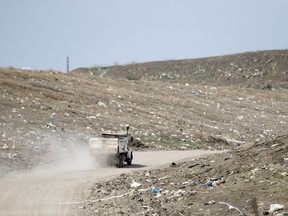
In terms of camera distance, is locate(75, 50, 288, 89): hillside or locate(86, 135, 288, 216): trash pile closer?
locate(86, 135, 288, 216): trash pile

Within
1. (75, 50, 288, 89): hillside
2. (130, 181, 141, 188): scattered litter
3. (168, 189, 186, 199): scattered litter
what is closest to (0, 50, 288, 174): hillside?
(130, 181, 141, 188): scattered litter

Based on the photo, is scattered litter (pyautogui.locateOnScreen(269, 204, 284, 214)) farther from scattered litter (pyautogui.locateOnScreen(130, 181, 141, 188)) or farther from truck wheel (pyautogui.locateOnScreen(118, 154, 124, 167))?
truck wheel (pyautogui.locateOnScreen(118, 154, 124, 167))

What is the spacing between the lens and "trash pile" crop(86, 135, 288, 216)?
1204 centimetres

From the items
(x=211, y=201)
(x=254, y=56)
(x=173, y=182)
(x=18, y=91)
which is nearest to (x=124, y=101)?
(x=18, y=91)

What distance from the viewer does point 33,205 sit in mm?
15078

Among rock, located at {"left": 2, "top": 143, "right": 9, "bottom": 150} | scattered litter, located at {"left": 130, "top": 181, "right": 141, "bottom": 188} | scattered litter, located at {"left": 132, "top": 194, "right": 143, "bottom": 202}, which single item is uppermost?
scattered litter, located at {"left": 132, "top": 194, "right": 143, "bottom": 202}

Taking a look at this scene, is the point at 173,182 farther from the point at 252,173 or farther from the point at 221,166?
the point at 252,173

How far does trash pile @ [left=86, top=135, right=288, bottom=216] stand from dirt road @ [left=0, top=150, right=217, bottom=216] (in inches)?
23.0

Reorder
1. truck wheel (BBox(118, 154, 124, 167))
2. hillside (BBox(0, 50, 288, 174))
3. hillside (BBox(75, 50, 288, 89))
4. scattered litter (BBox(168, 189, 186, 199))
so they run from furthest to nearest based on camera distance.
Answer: hillside (BBox(75, 50, 288, 89)), hillside (BBox(0, 50, 288, 174)), truck wheel (BBox(118, 154, 124, 167)), scattered litter (BBox(168, 189, 186, 199))

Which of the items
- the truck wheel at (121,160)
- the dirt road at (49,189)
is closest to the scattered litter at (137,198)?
the dirt road at (49,189)

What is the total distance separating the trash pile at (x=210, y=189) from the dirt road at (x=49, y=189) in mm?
584

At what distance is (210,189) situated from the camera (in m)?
14.1

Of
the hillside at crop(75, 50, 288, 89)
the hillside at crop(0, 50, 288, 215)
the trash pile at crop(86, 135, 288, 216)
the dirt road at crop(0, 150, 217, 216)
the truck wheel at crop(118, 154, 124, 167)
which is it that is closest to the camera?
the trash pile at crop(86, 135, 288, 216)

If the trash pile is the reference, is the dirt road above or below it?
below
